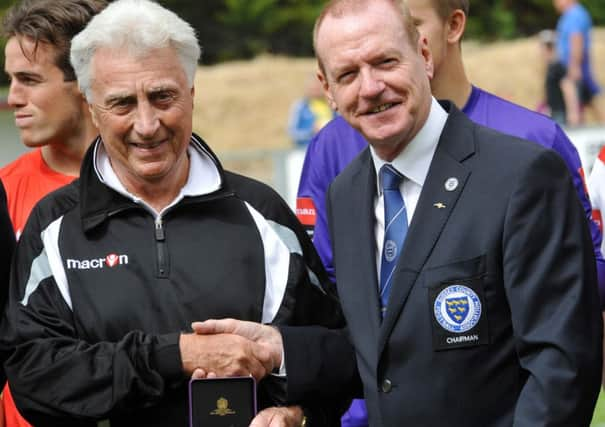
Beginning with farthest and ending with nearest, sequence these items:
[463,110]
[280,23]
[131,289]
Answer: [280,23], [463,110], [131,289]

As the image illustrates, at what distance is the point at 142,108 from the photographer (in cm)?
383

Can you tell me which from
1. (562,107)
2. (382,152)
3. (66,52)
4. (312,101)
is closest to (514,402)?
(382,152)

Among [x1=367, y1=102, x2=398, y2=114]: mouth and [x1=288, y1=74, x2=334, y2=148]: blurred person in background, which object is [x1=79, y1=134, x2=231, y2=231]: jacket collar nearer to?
[x1=367, y1=102, x2=398, y2=114]: mouth

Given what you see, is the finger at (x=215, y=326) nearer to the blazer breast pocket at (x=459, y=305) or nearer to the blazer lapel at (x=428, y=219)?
the blazer lapel at (x=428, y=219)

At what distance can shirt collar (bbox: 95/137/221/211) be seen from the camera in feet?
12.9

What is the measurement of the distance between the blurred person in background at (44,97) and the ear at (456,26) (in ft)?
4.34

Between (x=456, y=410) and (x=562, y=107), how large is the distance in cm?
1733

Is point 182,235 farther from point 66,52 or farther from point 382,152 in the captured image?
point 66,52

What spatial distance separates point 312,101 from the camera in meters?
18.9

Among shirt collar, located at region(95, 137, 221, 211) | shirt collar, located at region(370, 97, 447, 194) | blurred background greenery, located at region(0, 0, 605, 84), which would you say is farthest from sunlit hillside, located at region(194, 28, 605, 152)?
shirt collar, located at region(370, 97, 447, 194)

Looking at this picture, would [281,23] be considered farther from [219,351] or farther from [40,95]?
[219,351]

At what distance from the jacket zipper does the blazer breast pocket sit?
83cm

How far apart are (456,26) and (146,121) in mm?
1513

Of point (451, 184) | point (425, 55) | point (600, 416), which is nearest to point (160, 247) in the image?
point (451, 184)
